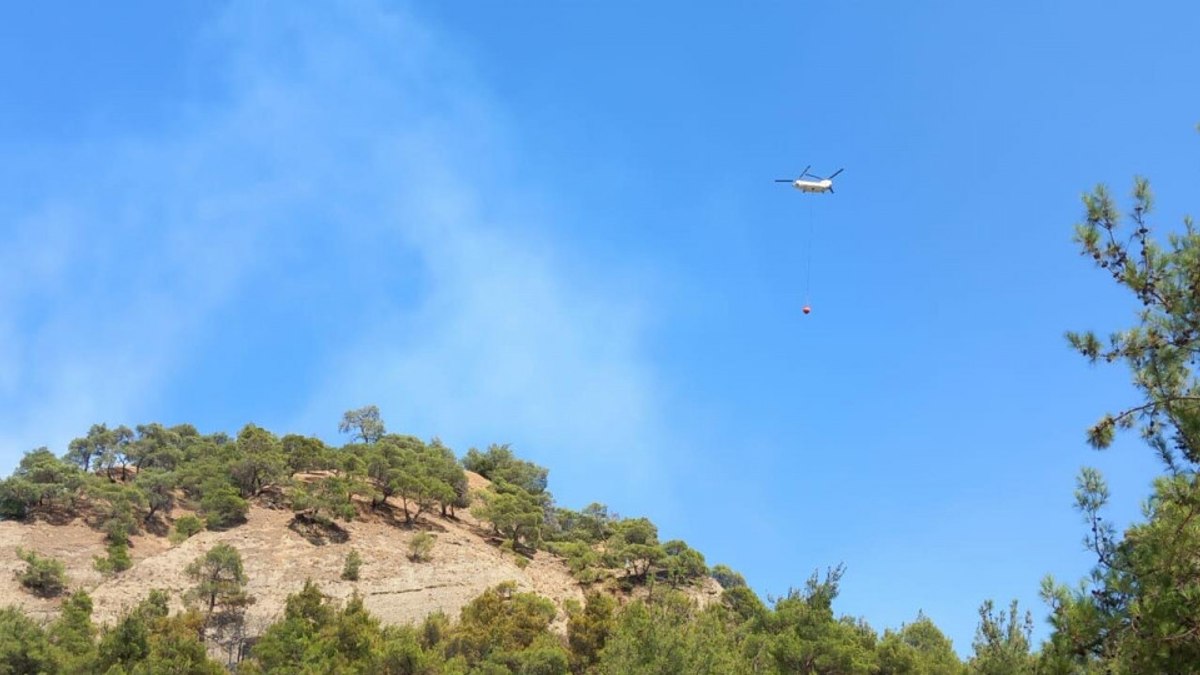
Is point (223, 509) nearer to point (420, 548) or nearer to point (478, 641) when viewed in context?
point (420, 548)

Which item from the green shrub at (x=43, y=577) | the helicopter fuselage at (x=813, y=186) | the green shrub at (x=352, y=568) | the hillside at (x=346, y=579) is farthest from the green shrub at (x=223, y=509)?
the helicopter fuselage at (x=813, y=186)

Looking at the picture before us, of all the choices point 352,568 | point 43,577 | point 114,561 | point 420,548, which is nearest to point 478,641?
point 352,568

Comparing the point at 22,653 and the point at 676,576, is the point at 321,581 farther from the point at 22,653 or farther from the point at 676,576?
the point at 676,576

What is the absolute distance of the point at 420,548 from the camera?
5878 centimetres

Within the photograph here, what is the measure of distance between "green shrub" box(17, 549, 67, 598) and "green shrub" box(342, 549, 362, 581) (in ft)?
52.1

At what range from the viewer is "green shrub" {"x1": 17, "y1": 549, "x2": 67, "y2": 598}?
49.6m

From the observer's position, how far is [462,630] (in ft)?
143

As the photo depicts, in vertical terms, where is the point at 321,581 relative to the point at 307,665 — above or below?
above

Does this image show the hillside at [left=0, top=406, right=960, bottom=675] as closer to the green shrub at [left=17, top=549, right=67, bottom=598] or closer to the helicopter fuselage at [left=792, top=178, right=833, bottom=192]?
the green shrub at [left=17, top=549, right=67, bottom=598]

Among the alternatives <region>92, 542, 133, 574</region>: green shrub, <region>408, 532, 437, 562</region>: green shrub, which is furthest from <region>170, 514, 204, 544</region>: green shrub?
<region>408, 532, 437, 562</region>: green shrub

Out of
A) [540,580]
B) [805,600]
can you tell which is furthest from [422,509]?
[805,600]

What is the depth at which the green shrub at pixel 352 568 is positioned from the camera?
53.9m

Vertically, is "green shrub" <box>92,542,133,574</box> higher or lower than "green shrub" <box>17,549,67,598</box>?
higher

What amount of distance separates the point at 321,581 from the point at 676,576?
2673cm
